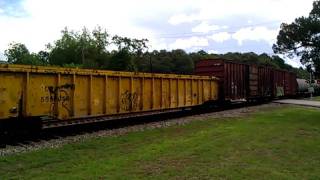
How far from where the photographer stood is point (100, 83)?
1841cm

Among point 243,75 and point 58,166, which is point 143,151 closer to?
point 58,166

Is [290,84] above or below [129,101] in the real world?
above

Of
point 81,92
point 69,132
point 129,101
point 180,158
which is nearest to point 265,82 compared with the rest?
point 129,101

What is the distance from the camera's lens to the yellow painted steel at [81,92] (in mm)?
14297

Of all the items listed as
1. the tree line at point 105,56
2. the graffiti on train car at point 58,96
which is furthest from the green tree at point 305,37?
the tree line at point 105,56

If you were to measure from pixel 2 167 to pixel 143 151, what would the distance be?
3.29 m

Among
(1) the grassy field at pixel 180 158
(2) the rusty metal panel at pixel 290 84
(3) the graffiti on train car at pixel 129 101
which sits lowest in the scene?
(1) the grassy field at pixel 180 158

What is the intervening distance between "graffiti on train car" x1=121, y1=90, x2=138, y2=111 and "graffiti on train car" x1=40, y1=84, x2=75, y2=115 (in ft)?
11.6

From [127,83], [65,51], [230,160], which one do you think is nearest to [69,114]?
[127,83]

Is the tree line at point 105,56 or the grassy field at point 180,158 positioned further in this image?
the tree line at point 105,56

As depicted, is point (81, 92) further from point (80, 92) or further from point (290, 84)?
point (290, 84)

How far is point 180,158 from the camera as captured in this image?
34.8 feet

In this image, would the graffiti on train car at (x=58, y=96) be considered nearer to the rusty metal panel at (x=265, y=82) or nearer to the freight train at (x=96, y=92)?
the freight train at (x=96, y=92)

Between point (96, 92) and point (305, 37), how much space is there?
1406cm
